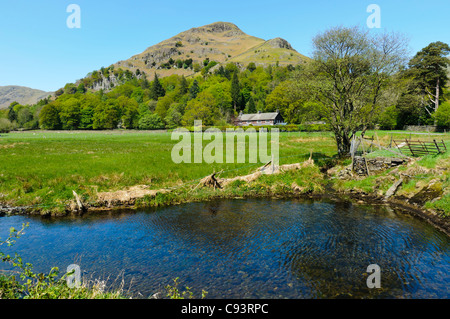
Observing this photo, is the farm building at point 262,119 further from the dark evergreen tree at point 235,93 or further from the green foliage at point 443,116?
the green foliage at point 443,116

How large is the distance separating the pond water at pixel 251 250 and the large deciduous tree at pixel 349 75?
1690 centimetres

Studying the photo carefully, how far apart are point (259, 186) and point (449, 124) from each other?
73.3 m

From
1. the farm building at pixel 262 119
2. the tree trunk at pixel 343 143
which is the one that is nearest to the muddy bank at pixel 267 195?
the tree trunk at pixel 343 143

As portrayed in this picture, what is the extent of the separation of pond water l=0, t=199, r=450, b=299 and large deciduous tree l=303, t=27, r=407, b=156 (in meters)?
16.9

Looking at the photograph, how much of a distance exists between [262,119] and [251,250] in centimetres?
12935

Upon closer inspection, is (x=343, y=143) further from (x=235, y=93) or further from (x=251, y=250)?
(x=235, y=93)

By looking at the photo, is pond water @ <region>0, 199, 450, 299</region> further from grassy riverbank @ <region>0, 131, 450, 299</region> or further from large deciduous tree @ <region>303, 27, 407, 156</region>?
large deciduous tree @ <region>303, 27, 407, 156</region>

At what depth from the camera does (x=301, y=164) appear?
31.4m

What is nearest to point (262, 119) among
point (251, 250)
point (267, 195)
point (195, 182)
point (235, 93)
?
point (235, 93)

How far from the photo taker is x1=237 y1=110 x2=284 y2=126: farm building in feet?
447

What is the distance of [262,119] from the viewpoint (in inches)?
5458

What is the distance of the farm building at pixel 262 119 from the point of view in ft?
447

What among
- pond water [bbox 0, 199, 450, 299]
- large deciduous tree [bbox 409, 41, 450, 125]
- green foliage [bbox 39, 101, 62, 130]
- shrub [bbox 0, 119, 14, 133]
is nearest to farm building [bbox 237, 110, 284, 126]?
large deciduous tree [bbox 409, 41, 450, 125]
